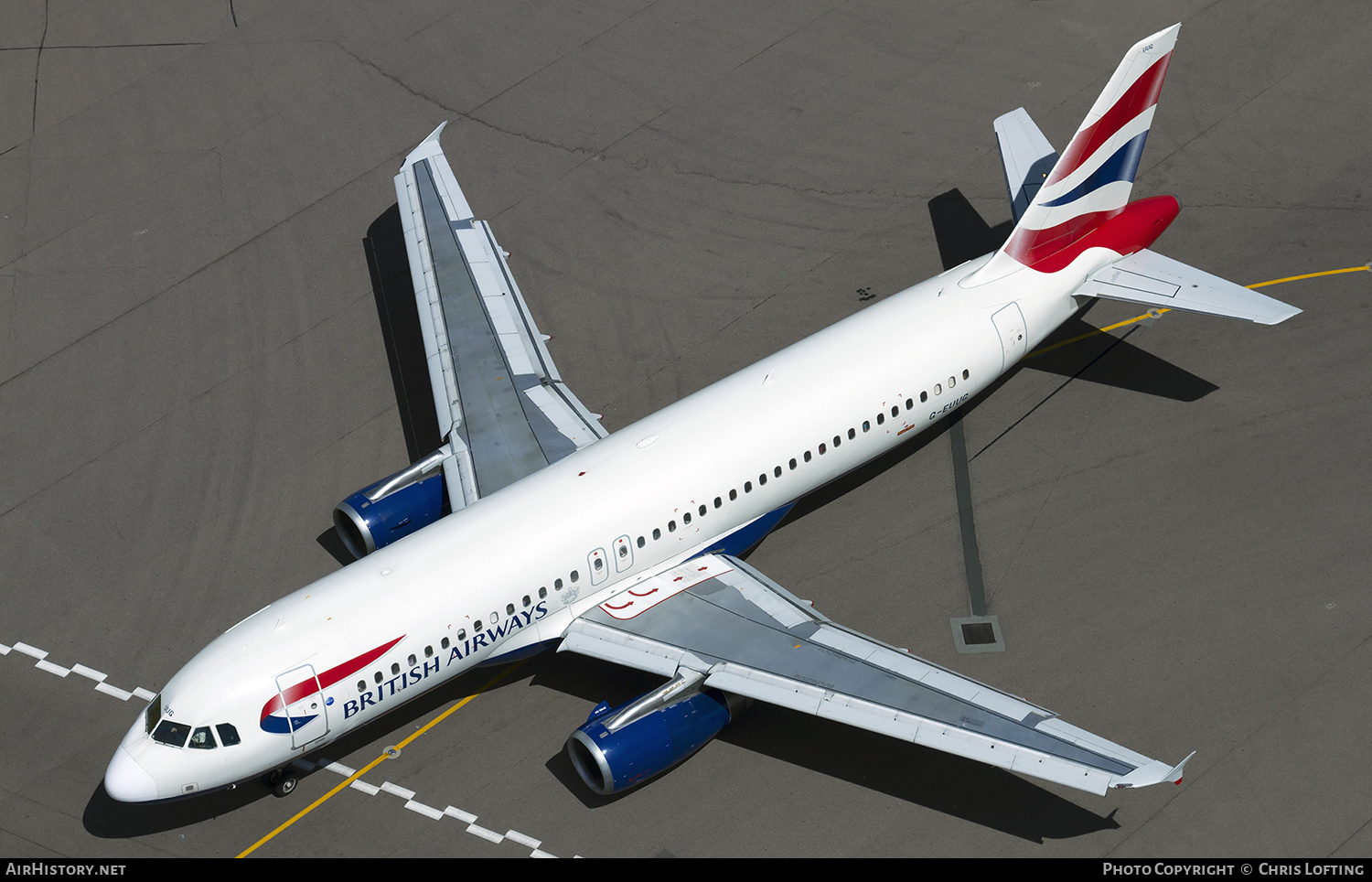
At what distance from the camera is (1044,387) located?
1403 inches

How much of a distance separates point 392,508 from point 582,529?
5.87m

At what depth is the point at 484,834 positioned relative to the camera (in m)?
27.6

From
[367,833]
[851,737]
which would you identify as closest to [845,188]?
Answer: [851,737]

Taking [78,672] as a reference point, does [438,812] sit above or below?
below

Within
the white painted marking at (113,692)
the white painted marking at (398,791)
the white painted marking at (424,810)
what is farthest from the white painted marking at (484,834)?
A: the white painted marking at (113,692)

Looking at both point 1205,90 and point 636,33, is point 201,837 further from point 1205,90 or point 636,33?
point 1205,90

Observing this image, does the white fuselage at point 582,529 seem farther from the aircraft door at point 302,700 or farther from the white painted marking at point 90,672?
the white painted marking at point 90,672

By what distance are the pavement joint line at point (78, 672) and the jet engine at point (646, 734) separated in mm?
11292

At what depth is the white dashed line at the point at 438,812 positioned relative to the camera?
27.4m

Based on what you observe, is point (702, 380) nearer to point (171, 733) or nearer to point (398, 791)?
point (398, 791)

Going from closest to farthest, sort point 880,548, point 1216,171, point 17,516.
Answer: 1. point 880,548
2. point 17,516
3. point 1216,171

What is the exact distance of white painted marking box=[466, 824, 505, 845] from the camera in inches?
1081

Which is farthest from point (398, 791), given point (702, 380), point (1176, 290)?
point (1176, 290)

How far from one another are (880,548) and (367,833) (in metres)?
14.0
